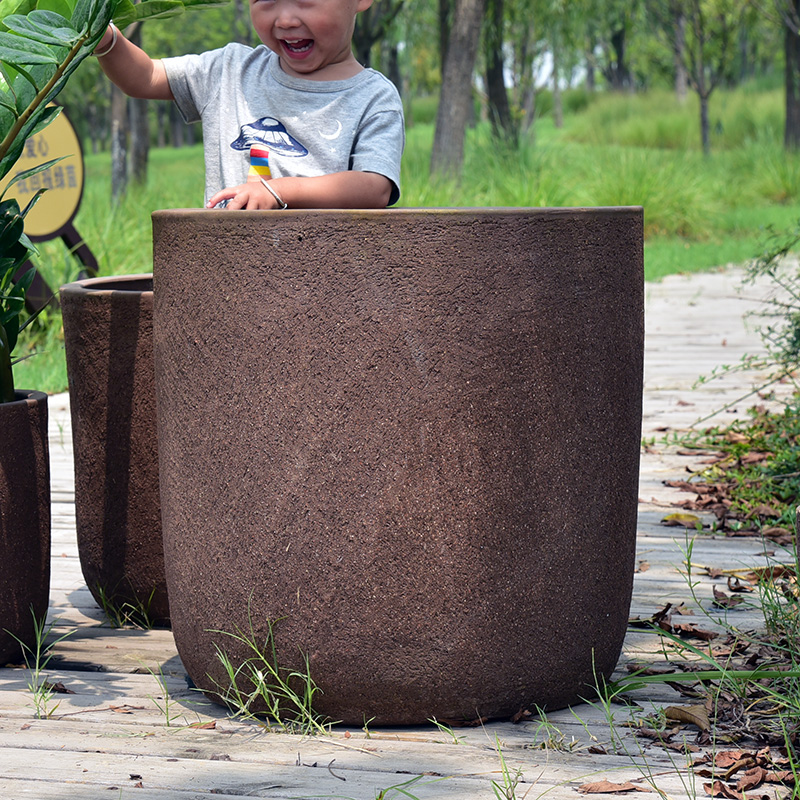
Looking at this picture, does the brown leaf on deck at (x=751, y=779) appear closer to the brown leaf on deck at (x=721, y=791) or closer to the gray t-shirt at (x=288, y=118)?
the brown leaf on deck at (x=721, y=791)

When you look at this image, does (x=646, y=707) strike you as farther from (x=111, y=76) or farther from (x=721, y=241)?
(x=721, y=241)

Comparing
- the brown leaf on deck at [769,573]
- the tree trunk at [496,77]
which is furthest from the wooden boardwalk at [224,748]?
the tree trunk at [496,77]

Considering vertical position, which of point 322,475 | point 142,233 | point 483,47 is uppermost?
point 483,47

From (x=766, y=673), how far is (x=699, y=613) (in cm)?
89

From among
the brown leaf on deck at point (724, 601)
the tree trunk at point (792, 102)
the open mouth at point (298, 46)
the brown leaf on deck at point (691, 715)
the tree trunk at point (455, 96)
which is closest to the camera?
the brown leaf on deck at point (691, 715)

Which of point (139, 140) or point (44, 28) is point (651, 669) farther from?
point (139, 140)

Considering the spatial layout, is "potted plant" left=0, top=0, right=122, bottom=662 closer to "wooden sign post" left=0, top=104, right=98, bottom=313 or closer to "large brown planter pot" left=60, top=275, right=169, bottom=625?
"large brown planter pot" left=60, top=275, right=169, bottom=625

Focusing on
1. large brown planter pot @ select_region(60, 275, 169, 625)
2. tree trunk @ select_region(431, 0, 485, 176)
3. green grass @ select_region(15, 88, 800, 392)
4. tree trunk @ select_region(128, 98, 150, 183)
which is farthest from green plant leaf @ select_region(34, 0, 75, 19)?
tree trunk @ select_region(128, 98, 150, 183)

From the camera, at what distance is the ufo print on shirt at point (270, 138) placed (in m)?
2.55

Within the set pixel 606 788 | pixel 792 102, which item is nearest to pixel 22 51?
pixel 606 788

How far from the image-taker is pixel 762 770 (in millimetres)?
2016

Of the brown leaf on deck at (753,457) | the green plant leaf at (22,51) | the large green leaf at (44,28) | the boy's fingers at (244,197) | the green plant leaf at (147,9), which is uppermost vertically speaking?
the green plant leaf at (147,9)


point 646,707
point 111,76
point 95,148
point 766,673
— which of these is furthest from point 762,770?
point 95,148

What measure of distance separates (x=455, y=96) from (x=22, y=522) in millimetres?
10546
